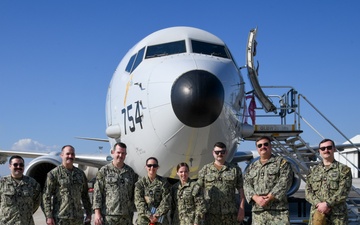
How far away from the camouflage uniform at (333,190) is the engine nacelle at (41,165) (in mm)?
6601

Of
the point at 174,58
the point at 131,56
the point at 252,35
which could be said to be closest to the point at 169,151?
the point at 174,58

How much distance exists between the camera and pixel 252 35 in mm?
10656

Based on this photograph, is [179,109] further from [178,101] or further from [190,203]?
[190,203]

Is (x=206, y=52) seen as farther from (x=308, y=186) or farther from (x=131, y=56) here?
(x=308, y=186)

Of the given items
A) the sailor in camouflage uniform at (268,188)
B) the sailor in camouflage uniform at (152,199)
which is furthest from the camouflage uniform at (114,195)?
the sailor in camouflage uniform at (268,188)

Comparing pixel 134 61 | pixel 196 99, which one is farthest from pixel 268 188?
pixel 134 61

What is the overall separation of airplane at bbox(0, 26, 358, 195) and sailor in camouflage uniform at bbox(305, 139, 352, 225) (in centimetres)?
189

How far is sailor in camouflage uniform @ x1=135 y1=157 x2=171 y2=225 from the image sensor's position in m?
5.96

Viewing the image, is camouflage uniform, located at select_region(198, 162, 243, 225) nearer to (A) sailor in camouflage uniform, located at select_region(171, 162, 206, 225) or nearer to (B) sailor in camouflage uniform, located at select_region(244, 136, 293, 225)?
(A) sailor in camouflage uniform, located at select_region(171, 162, 206, 225)

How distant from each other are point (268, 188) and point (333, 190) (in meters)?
0.85

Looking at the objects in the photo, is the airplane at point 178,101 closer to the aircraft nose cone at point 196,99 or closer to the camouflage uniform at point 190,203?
the aircraft nose cone at point 196,99

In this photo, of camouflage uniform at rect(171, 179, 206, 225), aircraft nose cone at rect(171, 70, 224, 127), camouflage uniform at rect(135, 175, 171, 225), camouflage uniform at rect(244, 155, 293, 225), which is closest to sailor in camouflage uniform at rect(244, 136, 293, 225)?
camouflage uniform at rect(244, 155, 293, 225)

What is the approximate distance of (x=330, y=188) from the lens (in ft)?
18.8

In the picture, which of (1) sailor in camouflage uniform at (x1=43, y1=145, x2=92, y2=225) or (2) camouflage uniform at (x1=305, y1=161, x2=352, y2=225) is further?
(1) sailor in camouflage uniform at (x1=43, y1=145, x2=92, y2=225)
